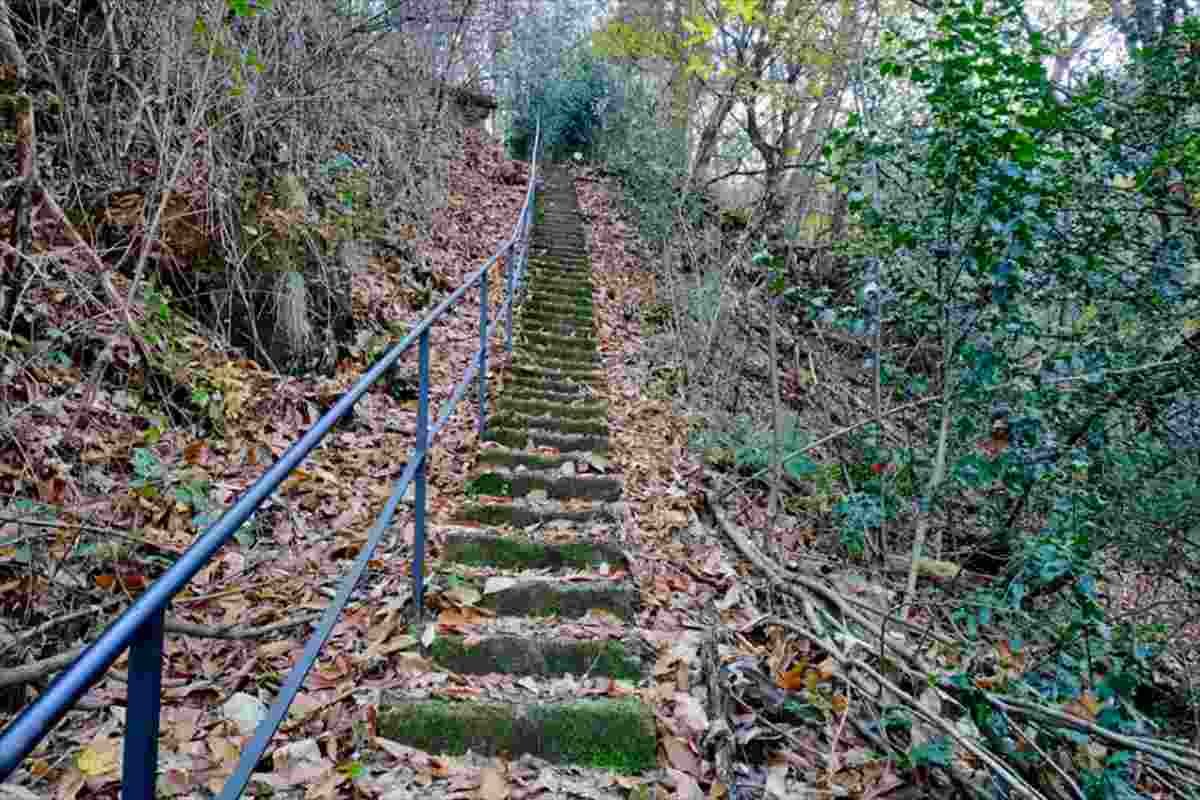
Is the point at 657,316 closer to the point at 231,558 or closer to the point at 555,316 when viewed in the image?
the point at 555,316

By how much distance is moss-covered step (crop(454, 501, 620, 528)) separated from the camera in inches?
130

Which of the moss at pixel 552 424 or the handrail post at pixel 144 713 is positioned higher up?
the handrail post at pixel 144 713

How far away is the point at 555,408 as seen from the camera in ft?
16.3

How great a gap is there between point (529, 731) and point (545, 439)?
2.54 meters

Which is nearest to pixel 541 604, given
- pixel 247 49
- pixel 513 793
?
pixel 513 793

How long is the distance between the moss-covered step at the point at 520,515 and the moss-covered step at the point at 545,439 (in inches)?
37.0

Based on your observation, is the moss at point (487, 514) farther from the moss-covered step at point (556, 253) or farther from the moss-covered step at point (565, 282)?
the moss-covered step at point (556, 253)

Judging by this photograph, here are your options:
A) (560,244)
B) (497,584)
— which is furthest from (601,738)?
(560,244)

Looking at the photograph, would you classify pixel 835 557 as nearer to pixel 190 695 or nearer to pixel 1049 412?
pixel 1049 412

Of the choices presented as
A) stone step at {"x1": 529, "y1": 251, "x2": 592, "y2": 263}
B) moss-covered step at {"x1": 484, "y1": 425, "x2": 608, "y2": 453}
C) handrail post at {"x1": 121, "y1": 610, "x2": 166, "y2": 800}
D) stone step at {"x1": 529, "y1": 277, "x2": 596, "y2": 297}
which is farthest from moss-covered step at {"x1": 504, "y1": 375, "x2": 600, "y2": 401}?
handrail post at {"x1": 121, "y1": 610, "x2": 166, "y2": 800}

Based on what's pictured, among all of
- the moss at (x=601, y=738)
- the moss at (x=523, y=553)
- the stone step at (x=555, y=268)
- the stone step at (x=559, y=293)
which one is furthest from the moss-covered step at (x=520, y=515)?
the stone step at (x=555, y=268)

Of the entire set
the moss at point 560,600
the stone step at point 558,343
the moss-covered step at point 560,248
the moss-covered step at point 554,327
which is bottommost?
the moss at point 560,600

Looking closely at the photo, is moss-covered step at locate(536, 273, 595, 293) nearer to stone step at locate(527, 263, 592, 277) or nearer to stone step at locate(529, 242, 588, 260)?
stone step at locate(527, 263, 592, 277)

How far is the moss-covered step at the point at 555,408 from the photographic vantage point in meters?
4.83
